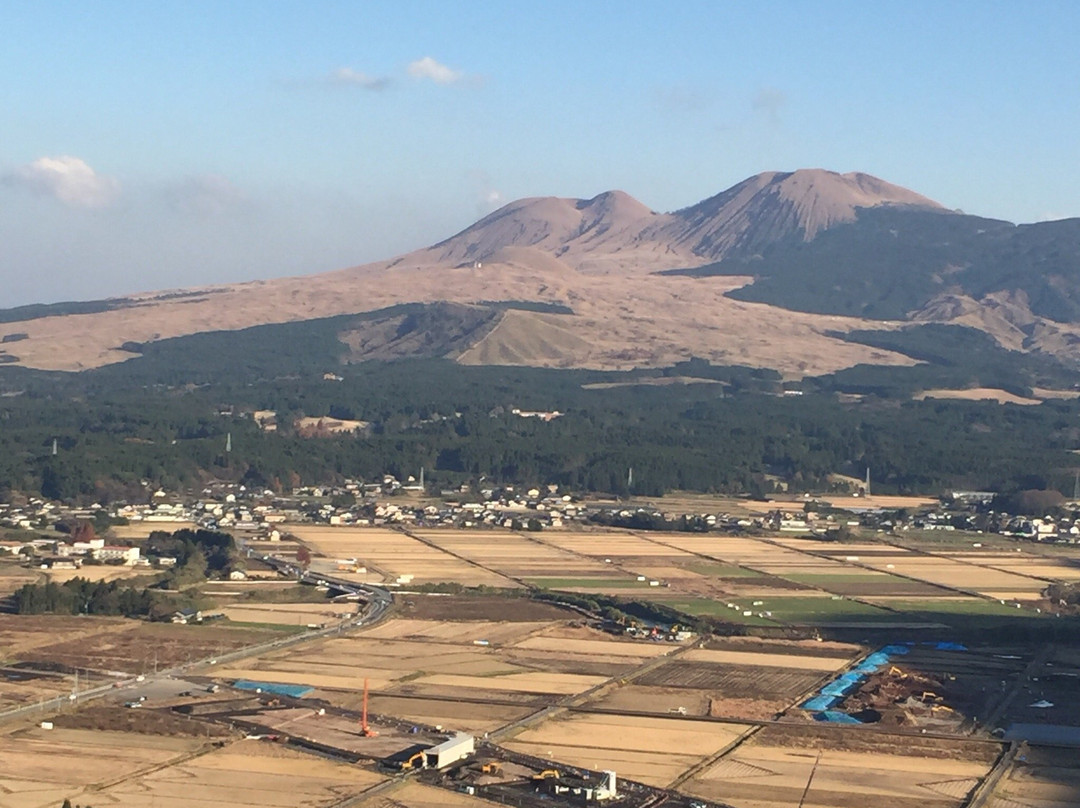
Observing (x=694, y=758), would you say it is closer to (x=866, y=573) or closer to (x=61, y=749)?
(x=61, y=749)

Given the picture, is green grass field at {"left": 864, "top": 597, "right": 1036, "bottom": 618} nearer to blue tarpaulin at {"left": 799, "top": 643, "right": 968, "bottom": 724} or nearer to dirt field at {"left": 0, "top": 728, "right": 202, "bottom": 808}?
blue tarpaulin at {"left": 799, "top": 643, "right": 968, "bottom": 724}

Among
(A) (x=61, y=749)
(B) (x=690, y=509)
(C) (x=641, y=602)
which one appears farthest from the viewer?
(B) (x=690, y=509)

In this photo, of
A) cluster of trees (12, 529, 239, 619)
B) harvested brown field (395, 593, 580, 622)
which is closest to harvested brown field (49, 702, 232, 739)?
cluster of trees (12, 529, 239, 619)

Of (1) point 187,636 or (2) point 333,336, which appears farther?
(2) point 333,336

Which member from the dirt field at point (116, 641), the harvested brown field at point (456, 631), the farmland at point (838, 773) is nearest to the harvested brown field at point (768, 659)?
the harvested brown field at point (456, 631)

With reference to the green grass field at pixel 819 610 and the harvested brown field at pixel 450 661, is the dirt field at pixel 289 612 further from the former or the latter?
the green grass field at pixel 819 610

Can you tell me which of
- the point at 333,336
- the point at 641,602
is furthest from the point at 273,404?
the point at 641,602
